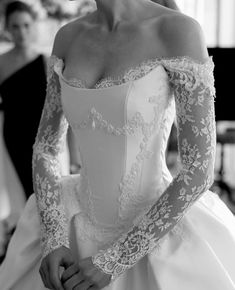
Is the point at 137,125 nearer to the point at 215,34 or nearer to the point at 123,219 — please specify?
the point at 123,219

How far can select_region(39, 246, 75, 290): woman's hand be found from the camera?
3.18 ft

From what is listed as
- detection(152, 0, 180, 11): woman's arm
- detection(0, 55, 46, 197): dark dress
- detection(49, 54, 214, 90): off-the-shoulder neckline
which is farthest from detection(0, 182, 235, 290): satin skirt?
detection(0, 55, 46, 197): dark dress

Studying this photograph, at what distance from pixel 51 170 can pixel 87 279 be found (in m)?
0.30

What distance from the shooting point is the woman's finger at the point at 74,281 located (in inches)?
36.6

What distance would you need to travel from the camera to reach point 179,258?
99cm

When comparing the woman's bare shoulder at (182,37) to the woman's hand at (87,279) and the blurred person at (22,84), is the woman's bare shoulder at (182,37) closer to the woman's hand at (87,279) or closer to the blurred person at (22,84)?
the woman's hand at (87,279)

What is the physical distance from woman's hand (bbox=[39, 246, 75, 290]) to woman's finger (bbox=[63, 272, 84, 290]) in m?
0.02

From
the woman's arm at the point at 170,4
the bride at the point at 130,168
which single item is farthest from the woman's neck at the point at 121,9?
the woman's arm at the point at 170,4

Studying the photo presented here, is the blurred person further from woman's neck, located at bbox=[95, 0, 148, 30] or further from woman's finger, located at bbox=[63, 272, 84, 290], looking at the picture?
woman's finger, located at bbox=[63, 272, 84, 290]

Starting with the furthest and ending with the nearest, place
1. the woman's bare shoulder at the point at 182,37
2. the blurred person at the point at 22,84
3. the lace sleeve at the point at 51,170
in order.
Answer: the blurred person at the point at 22,84, the lace sleeve at the point at 51,170, the woman's bare shoulder at the point at 182,37

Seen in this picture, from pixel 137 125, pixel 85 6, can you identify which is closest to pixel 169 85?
pixel 137 125

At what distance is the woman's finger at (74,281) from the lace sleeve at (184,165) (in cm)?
4

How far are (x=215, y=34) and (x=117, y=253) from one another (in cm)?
415

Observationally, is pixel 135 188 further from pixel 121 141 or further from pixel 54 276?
pixel 54 276
